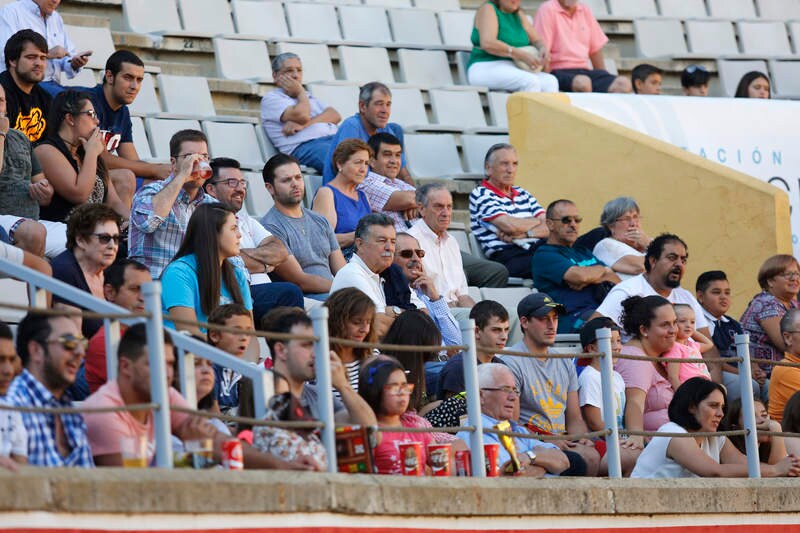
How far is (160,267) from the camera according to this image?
332 inches

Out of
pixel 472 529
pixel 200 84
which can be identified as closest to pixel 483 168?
pixel 200 84

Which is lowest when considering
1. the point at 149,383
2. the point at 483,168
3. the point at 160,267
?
the point at 149,383

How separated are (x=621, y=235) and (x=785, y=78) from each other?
16.3 ft

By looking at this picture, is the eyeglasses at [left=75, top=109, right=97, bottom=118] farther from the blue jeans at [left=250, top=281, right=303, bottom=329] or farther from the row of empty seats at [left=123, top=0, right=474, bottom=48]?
the row of empty seats at [left=123, top=0, right=474, bottom=48]

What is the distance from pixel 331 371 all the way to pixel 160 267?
2.33 metres

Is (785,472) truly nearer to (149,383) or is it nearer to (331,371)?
(331,371)

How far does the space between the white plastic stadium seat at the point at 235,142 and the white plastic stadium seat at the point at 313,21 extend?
1899 mm

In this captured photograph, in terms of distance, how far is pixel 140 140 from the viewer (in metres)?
10.8

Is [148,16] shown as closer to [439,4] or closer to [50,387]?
[439,4]

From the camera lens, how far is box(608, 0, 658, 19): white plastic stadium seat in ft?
51.3

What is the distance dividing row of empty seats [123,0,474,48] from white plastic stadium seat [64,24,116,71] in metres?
0.64

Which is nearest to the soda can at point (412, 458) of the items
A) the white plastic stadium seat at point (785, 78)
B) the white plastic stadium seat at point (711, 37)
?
the white plastic stadium seat at point (785, 78)

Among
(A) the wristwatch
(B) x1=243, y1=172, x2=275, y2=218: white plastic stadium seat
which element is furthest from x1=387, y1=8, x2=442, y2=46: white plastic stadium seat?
(A) the wristwatch

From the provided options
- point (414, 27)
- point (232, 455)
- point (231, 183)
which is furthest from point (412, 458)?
point (414, 27)
